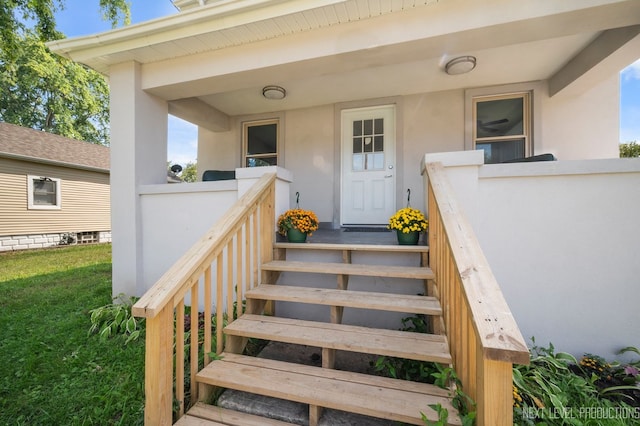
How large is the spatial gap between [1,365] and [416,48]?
180 inches

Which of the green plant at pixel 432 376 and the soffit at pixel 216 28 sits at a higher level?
the soffit at pixel 216 28

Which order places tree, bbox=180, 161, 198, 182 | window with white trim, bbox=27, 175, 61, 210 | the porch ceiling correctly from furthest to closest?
1. tree, bbox=180, 161, 198, 182
2. window with white trim, bbox=27, 175, 61, 210
3. the porch ceiling

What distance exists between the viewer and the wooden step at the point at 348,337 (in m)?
1.59

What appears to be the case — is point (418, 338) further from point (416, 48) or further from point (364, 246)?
point (416, 48)

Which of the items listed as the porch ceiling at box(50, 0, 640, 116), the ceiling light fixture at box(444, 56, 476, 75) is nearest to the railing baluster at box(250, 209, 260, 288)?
the porch ceiling at box(50, 0, 640, 116)

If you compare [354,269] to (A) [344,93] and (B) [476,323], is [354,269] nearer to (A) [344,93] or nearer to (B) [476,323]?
(B) [476,323]

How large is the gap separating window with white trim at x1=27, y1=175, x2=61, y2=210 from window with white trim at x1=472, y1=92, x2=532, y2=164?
12397mm

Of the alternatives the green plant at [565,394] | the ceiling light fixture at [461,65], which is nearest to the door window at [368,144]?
the ceiling light fixture at [461,65]

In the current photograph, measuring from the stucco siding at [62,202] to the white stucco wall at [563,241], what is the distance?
1178cm

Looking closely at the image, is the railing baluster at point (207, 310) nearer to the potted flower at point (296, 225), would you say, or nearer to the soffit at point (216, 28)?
the potted flower at point (296, 225)

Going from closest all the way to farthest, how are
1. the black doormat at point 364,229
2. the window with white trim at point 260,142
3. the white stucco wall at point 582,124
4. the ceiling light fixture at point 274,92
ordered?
the white stucco wall at point 582,124 → the ceiling light fixture at point 274,92 → the black doormat at point 364,229 → the window with white trim at point 260,142

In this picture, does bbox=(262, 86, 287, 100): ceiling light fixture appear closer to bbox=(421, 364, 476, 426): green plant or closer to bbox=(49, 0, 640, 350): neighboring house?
bbox=(49, 0, 640, 350): neighboring house

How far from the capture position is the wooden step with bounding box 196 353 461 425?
1332 mm

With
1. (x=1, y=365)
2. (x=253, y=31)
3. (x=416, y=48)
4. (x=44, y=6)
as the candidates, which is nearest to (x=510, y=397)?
(x=416, y=48)
